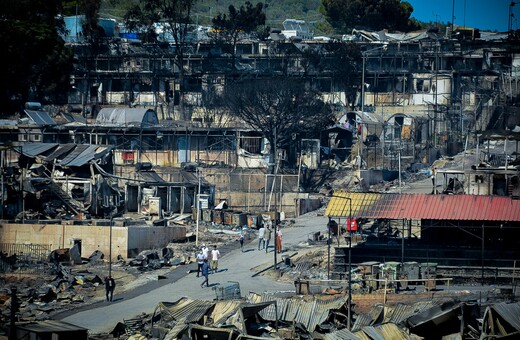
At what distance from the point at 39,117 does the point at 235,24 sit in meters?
22.9

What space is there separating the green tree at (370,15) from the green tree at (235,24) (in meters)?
13.7

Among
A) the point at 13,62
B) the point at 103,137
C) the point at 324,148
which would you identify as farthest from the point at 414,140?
the point at 13,62

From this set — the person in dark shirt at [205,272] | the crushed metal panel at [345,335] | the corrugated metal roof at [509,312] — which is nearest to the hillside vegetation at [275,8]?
the person in dark shirt at [205,272]

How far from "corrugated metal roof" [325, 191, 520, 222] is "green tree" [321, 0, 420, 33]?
60392 mm

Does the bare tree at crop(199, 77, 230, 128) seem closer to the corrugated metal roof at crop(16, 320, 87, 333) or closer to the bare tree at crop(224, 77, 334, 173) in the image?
the bare tree at crop(224, 77, 334, 173)

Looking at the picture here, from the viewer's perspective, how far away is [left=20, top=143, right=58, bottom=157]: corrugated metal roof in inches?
2520

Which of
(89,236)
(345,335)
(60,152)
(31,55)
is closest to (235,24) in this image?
(31,55)

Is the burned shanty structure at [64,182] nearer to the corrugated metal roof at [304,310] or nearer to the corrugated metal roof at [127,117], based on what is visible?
the corrugated metal roof at [127,117]

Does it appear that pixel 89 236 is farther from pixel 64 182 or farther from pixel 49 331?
pixel 49 331

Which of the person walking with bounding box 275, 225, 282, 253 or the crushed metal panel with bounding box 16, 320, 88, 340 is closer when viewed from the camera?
the crushed metal panel with bounding box 16, 320, 88, 340

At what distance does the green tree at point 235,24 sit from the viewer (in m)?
92.4

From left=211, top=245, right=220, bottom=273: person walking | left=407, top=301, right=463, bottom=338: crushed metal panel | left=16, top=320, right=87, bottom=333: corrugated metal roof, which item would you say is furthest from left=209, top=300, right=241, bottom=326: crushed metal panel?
left=211, top=245, right=220, bottom=273: person walking

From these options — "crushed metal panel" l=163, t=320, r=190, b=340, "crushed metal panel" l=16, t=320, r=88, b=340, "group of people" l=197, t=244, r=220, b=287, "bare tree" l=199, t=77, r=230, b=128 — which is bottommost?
"crushed metal panel" l=163, t=320, r=190, b=340

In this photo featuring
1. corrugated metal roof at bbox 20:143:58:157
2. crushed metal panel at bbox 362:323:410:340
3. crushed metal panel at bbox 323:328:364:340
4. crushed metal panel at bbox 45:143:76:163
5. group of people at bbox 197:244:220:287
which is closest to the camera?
crushed metal panel at bbox 323:328:364:340
